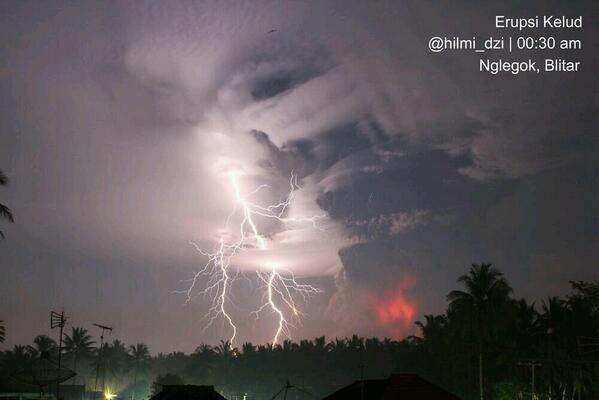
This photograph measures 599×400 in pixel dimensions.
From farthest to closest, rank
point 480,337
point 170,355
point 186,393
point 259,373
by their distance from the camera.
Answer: point 170,355
point 259,373
point 480,337
point 186,393

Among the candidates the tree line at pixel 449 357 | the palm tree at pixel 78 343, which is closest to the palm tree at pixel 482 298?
Result: the tree line at pixel 449 357

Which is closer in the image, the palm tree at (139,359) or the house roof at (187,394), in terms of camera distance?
the house roof at (187,394)

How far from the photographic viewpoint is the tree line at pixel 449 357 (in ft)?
160

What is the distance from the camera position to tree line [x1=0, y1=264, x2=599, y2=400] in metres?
48.8

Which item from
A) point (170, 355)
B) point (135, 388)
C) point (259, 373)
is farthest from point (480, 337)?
point (170, 355)

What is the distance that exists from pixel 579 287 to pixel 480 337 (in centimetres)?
2352

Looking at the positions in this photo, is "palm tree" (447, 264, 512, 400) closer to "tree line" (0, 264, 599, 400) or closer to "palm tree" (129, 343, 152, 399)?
"tree line" (0, 264, 599, 400)

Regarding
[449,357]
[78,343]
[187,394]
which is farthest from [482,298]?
[78,343]

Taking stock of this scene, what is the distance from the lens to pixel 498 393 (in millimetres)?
49969

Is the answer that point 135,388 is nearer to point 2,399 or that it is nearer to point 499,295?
point 2,399

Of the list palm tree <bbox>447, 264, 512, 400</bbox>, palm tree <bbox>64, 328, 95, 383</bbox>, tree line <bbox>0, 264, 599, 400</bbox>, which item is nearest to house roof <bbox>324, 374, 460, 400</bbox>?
tree line <bbox>0, 264, 599, 400</bbox>

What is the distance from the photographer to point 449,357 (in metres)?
67.5

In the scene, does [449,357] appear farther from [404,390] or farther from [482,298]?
[404,390]

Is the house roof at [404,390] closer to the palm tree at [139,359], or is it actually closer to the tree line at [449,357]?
the tree line at [449,357]
